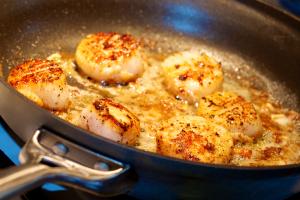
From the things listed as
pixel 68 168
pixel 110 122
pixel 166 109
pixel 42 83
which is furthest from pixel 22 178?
pixel 166 109

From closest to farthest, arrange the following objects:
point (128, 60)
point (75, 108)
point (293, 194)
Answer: point (293, 194) < point (75, 108) < point (128, 60)

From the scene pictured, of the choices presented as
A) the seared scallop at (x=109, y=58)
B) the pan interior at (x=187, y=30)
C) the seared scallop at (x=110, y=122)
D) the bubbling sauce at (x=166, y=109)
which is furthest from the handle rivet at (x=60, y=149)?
the pan interior at (x=187, y=30)

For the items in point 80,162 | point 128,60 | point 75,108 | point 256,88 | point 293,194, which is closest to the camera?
point 80,162

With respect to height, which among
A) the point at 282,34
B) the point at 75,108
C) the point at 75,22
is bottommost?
the point at 75,108

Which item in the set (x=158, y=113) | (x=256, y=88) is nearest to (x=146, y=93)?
(x=158, y=113)

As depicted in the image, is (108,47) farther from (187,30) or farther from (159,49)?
(187,30)

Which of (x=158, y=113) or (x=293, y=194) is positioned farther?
(x=158, y=113)

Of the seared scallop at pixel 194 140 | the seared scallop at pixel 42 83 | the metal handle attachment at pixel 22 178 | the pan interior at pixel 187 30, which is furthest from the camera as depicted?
the pan interior at pixel 187 30

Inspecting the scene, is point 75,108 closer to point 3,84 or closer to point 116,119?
point 116,119

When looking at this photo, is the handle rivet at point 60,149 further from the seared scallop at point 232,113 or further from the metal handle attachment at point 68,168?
the seared scallop at point 232,113
